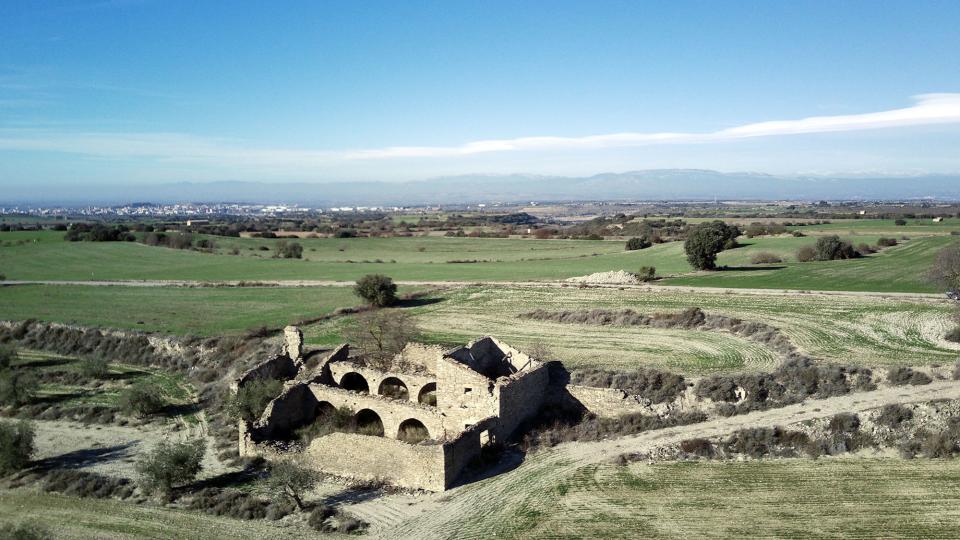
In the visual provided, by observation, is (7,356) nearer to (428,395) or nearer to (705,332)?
(428,395)

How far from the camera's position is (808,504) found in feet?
54.4

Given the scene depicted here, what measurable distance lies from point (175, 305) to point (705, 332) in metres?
37.8

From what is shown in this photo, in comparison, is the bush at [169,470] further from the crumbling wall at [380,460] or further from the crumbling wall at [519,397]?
the crumbling wall at [519,397]

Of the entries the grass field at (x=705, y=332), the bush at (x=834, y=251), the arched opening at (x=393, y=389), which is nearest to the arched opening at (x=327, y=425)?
the arched opening at (x=393, y=389)

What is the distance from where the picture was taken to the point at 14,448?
21984 millimetres

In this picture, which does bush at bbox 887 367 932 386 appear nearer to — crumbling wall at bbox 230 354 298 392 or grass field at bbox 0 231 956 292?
grass field at bbox 0 231 956 292

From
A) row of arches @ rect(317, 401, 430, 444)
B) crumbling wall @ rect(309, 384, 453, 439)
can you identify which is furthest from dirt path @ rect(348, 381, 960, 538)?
row of arches @ rect(317, 401, 430, 444)

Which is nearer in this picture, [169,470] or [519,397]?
[169,470]

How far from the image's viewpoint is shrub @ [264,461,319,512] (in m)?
18.5

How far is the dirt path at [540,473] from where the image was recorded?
57.4ft

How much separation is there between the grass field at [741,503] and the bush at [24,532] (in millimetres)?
10230

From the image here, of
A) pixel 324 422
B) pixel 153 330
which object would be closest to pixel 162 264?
pixel 153 330

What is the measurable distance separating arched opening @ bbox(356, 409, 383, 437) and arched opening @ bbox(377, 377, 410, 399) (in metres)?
2.64

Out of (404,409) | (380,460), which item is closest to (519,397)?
(404,409)
